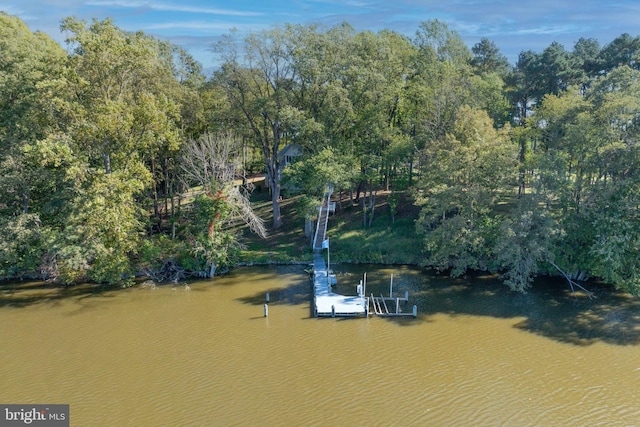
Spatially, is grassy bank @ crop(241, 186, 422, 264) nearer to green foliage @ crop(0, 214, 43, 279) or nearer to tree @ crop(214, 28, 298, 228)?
tree @ crop(214, 28, 298, 228)

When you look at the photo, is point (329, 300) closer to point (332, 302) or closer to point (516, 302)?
point (332, 302)

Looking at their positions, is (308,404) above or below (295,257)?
below

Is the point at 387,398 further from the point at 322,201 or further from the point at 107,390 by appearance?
the point at 322,201

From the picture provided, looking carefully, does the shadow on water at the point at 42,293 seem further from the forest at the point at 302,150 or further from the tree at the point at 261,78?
the tree at the point at 261,78

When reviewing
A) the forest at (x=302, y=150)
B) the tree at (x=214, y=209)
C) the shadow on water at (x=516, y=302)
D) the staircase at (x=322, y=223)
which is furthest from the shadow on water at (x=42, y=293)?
the staircase at (x=322, y=223)

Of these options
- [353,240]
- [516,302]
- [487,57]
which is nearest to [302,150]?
[353,240]

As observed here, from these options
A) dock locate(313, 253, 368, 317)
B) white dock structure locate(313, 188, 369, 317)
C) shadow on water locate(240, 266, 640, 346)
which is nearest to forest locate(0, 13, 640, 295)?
shadow on water locate(240, 266, 640, 346)

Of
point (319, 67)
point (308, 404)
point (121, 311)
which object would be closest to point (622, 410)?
point (308, 404)
